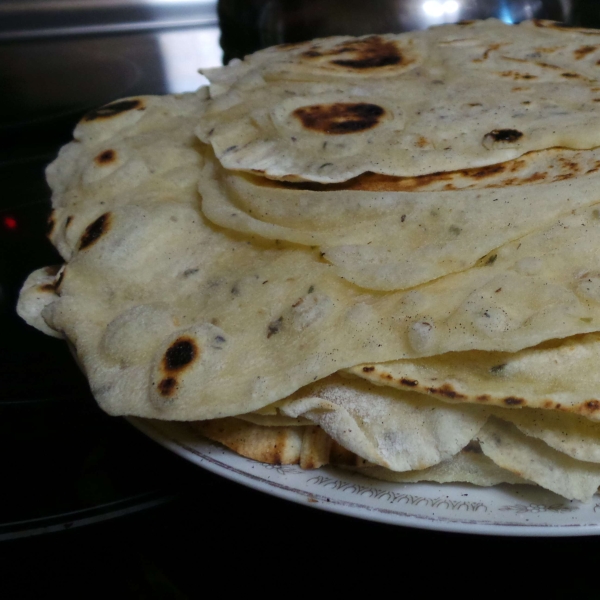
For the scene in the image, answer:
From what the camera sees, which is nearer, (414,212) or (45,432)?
(414,212)

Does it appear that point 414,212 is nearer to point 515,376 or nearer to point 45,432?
point 515,376

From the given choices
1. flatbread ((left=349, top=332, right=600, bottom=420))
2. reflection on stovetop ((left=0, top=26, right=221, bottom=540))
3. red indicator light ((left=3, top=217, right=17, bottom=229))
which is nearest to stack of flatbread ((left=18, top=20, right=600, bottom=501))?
flatbread ((left=349, top=332, right=600, bottom=420))

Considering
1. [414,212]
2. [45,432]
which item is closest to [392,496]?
[414,212]

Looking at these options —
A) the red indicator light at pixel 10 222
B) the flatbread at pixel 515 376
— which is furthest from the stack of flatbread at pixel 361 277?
the red indicator light at pixel 10 222

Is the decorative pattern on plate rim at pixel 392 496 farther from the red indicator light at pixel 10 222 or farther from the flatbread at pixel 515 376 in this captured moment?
the red indicator light at pixel 10 222

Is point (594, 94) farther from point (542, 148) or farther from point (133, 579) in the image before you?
point (133, 579)

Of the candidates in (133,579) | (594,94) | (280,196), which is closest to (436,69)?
(594,94)
